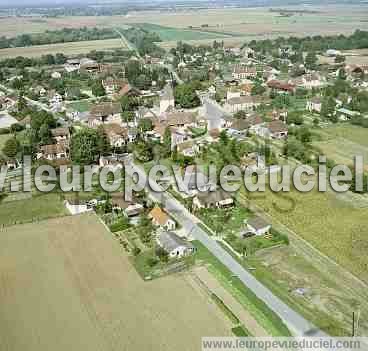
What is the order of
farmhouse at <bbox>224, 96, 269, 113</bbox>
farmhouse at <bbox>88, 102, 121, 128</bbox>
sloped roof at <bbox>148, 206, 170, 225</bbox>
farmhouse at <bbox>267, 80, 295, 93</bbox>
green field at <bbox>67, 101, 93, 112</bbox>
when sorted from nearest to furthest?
sloped roof at <bbox>148, 206, 170, 225</bbox>, farmhouse at <bbox>88, 102, 121, 128</bbox>, farmhouse at <bbox>224, 96, 269, 113</bbox>, green field at <bbox>67, 101, 93, 112</bbox>, farmhouse at <bbox>267, 80, 295, 93</bbox>

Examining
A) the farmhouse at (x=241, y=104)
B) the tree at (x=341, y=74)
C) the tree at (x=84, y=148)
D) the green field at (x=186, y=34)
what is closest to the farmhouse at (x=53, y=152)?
the tree at (x=84, y=148)

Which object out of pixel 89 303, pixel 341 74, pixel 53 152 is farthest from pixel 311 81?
pixel 89 303

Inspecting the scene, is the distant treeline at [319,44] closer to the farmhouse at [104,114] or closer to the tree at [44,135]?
the farmhouse at [104,114]

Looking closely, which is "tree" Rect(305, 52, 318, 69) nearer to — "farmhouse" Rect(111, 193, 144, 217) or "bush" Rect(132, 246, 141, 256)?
"farmhouse" Rect(111, 193, 144, 217)

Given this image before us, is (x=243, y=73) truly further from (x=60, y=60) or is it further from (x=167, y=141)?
(x=60, y=60)

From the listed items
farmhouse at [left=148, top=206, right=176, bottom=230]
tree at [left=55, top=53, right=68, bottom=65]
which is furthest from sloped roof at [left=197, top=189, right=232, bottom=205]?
tree at [left=55, top=53, right=68, bottom=65]

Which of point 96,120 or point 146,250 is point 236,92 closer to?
point 96,120
